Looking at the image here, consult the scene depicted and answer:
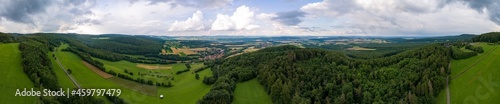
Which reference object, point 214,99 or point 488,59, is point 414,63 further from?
point 214,99

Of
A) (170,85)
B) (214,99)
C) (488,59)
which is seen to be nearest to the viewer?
(214,99)

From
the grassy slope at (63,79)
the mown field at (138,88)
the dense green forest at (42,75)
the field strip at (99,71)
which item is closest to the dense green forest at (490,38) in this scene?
the mown field at (138,88)

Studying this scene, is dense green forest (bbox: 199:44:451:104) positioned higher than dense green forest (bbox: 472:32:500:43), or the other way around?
dense green forest (bbox: 472:32:500:43)

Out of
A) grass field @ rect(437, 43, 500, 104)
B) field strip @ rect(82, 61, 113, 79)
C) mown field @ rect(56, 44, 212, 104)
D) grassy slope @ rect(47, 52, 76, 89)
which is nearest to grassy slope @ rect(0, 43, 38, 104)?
grassy slope @ rect(47, 52, 76, 89)

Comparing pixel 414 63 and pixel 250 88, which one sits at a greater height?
pixel 414 63

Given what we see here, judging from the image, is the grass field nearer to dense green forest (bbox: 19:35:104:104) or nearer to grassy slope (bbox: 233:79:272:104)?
grassy slope (bbox: 233:79:272:104)

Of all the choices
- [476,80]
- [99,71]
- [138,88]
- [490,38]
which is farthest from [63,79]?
[490,38]

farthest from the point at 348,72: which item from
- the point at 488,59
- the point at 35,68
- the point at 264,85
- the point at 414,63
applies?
the point at 35,68
